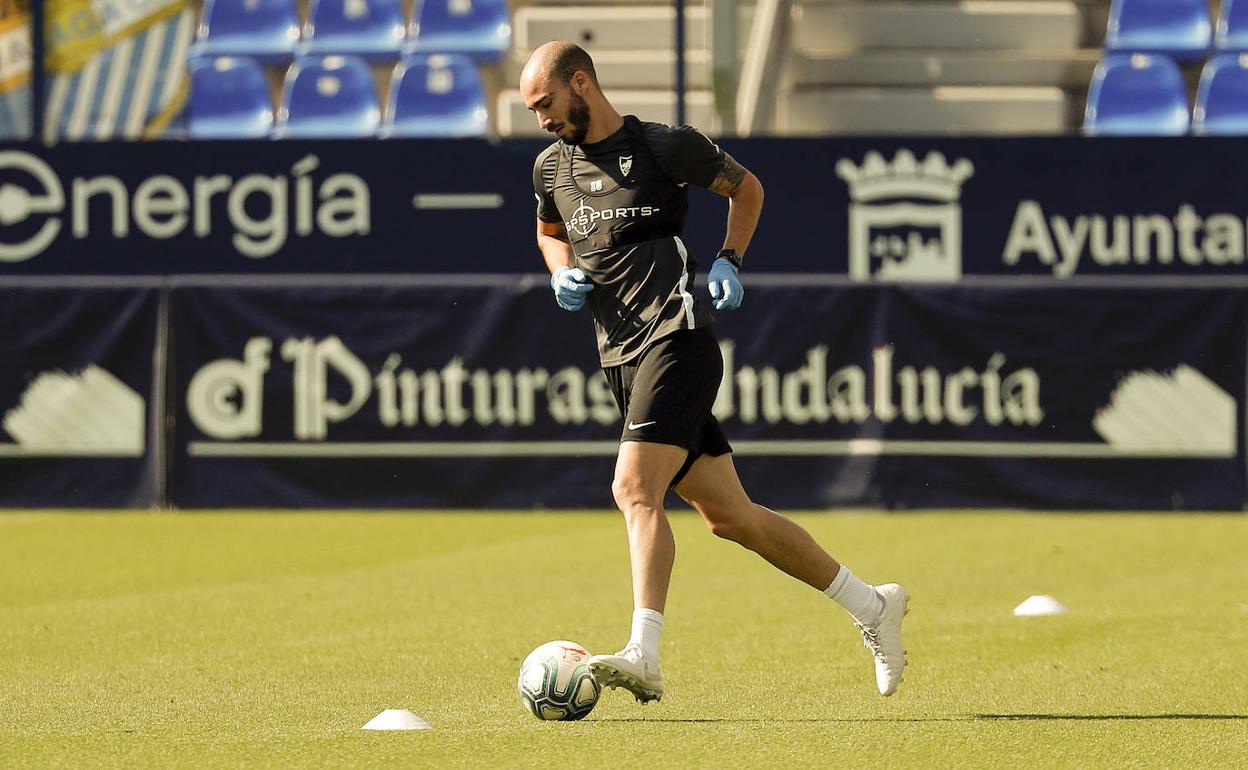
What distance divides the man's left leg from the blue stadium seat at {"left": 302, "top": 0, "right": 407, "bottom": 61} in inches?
459

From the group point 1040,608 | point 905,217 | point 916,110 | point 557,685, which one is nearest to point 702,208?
point 905,217

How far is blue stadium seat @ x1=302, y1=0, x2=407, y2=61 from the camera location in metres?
17.5

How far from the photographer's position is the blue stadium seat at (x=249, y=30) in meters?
17.4

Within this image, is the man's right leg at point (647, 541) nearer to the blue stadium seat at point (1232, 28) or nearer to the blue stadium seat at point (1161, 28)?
the blue stadium seat at point (1161, 28)

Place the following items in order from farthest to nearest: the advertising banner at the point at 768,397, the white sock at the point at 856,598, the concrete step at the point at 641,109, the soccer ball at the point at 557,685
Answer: the concrete step at the point at 641,109
the advertising banner at the point at 768,397
the white sock at the point at 856,598
the soccer ball at the point at 557,685

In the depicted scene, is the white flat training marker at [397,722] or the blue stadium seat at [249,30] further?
the blue stadium seat at [249,30]

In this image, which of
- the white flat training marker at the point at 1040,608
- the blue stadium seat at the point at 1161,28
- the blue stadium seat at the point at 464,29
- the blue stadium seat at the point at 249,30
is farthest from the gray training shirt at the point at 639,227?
the blue stadium seat at the point at 1161,28

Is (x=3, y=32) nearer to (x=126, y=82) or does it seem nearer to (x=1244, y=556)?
(x=126, y=82)

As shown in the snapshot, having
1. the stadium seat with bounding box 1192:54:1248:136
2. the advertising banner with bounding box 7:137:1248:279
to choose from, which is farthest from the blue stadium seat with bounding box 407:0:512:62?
the stadium seat with bounding box 1192:54:1248:136

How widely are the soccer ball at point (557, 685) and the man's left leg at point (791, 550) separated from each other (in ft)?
2.22

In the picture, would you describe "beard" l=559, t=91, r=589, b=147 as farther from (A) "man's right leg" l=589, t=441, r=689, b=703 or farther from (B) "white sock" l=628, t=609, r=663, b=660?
(B) "white sock" l=628, t=609, r=663, b=660

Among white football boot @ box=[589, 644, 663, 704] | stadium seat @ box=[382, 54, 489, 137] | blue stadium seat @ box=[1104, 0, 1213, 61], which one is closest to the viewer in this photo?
white football boot @ box=[589, 644, 663, 704]

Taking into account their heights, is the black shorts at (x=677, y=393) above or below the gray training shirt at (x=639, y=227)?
below

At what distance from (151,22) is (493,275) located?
4.50 metres
